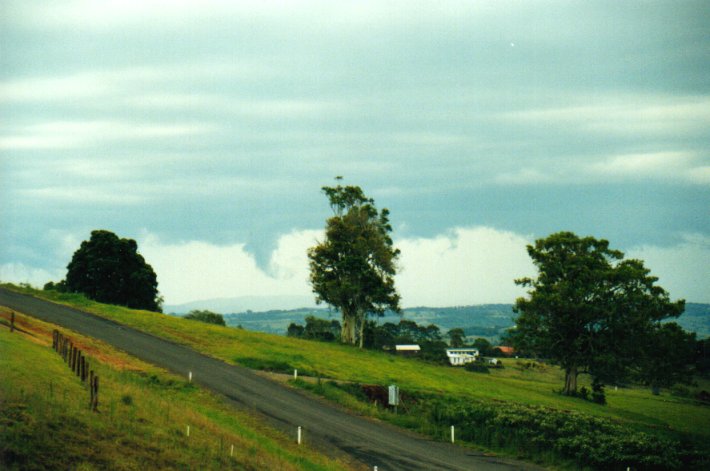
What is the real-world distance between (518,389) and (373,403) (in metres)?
30.0

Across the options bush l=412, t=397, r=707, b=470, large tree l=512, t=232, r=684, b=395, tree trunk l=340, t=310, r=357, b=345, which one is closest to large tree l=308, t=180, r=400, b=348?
tree trunk l=340, t=310, r=357, b=345

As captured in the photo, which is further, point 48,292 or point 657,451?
point 48,292

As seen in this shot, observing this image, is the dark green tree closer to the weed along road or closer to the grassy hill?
the grassy hill

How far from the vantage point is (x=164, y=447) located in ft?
93.6

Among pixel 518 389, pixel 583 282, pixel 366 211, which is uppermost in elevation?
pixel 366 211

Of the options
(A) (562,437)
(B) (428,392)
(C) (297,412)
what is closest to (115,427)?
(C) (297,412)

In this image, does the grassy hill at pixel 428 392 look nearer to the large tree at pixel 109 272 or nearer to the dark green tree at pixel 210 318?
the large tree at pixel 109 272

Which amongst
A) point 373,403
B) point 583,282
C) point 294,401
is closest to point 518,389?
point 583,282

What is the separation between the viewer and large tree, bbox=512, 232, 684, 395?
79938 millimetres

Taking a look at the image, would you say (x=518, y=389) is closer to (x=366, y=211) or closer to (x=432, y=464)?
(x=366, y=211)

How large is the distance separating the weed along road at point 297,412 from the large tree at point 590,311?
128 feet

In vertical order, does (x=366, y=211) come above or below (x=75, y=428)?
above

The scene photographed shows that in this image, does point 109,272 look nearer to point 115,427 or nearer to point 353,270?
point 353,270

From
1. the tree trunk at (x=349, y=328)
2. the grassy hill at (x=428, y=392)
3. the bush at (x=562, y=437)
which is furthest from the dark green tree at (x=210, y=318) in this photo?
the bush at (x=562, y=437)
